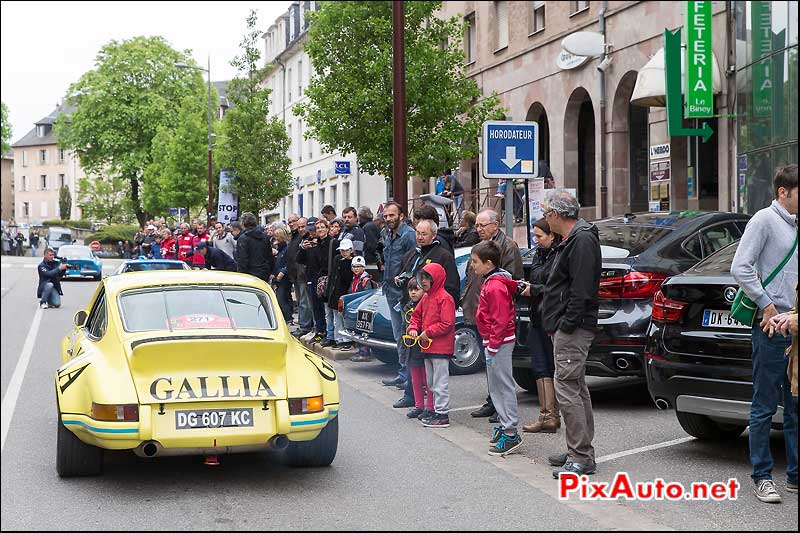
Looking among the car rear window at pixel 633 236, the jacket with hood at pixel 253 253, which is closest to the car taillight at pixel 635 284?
the car rear window at pixel 633 236

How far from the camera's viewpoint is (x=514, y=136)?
39.0 feet

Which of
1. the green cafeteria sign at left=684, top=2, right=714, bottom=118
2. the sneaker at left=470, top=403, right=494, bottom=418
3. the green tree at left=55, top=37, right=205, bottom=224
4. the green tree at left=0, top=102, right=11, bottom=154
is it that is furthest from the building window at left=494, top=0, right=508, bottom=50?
the green tree at left=55, top=37, right=205, bottom=224

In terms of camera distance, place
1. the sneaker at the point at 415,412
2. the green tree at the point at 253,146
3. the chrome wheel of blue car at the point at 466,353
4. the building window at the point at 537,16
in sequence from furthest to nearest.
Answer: the green tree at the point at 253,146 → the building window at the point at 537,16 → the chrome wheel of blue car at the point at 466,353 → the sneaker at the point at 415,412

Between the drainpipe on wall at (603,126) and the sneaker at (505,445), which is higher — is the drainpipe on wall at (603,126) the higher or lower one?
the higher one

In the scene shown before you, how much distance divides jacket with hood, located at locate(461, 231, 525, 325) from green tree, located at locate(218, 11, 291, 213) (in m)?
32.9

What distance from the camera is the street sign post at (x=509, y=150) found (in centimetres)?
1172

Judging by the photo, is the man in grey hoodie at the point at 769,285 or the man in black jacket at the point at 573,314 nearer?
the man in grey hoodie at the point at 769,285

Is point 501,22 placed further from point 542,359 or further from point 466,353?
point 542,359

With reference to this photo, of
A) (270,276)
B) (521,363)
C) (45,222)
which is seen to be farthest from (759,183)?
(45,222)

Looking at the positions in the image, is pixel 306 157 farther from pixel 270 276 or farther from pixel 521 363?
pixel 521 363

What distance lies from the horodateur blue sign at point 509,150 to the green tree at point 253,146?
98.8ft

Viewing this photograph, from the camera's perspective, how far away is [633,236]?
30.8ft

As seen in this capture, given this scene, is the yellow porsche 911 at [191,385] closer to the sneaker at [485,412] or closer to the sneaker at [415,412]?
the sneaker at [415,412]

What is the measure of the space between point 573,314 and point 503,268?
2.28m
